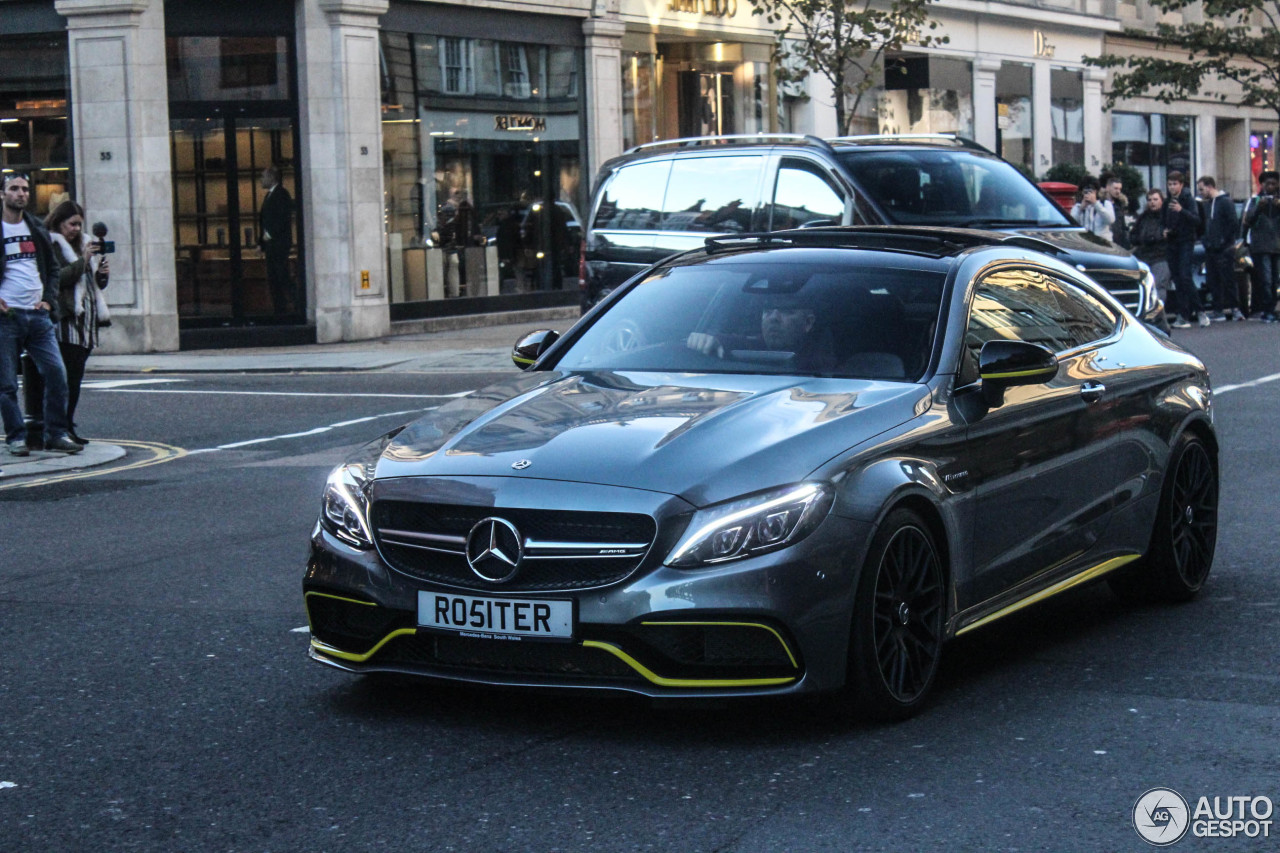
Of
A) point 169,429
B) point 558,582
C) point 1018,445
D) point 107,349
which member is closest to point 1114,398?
point 1018,445

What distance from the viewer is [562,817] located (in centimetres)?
467

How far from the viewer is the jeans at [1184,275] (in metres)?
24.4

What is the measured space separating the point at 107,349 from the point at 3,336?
10.9m

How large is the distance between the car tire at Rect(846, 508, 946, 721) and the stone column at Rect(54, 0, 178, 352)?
63.5 feet

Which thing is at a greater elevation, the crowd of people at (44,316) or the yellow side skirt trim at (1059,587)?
the crowd of people at (44,316)

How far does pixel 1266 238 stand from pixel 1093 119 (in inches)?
914

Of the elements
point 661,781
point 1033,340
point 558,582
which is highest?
point 1033,340

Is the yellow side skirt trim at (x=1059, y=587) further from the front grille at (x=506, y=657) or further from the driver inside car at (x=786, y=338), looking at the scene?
the front grille at (x=506, y=657)

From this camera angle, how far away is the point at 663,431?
5.55m

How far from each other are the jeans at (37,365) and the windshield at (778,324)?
740cm

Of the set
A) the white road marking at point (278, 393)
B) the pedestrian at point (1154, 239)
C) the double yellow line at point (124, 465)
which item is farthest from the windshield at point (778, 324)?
the pedestrian at point (1154, 239)

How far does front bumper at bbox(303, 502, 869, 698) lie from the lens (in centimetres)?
514

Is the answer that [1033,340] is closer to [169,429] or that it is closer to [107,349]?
[169,429]

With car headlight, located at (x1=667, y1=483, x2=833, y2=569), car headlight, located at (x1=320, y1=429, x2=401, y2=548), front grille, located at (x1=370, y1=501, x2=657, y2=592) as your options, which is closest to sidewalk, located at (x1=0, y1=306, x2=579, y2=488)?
car headlight, located at (x1=320, y1=429, x2=401, y2=548)
